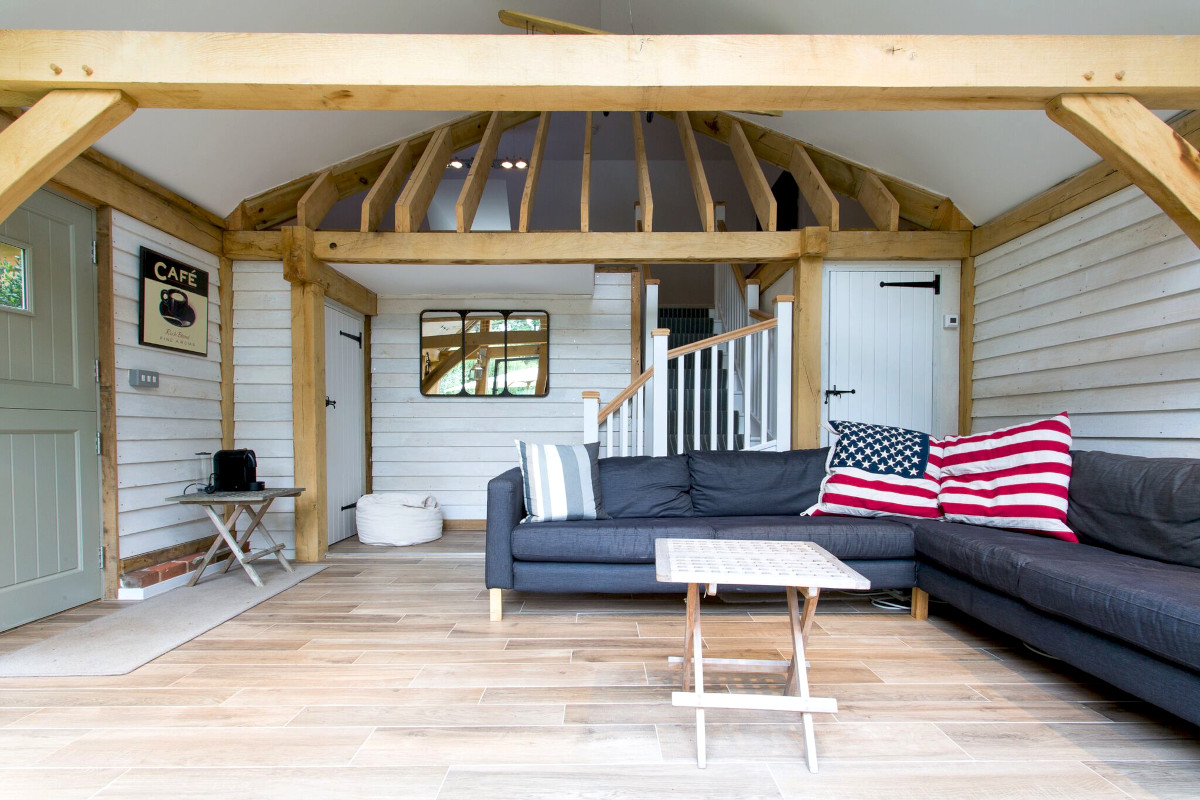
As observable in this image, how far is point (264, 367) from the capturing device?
4344 millimetres

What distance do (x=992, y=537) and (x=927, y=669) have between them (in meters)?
0.69

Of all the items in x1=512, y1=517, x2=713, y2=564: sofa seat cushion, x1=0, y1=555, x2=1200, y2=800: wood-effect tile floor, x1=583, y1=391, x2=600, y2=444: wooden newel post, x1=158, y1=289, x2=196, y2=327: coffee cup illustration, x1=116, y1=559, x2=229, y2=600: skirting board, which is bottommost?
x1=116, y1=559, x2=229, y2=600: skirting board

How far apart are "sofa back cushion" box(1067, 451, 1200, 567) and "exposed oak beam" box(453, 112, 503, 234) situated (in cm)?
377

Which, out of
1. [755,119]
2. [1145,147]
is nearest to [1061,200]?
[1145,147]

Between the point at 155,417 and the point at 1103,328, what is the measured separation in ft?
17.3

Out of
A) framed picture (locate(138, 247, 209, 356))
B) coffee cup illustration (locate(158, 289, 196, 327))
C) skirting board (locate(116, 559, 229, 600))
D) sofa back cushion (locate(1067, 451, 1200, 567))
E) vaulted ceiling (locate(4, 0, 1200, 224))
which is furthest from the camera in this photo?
coffee cup illustration (locate(158, 289, 196, 327))

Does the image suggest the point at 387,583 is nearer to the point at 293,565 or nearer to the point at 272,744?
the point at 293,565

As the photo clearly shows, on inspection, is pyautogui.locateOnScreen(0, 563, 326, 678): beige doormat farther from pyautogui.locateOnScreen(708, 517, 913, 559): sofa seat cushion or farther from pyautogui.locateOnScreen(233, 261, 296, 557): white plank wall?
pyautogui.locateOnScreen(708, 517, 913, 559): sofa seat cushion

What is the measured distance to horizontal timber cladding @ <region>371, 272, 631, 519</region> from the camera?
550 centimetres

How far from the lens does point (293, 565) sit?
409cm

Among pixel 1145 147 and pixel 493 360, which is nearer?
pixel 1145 147

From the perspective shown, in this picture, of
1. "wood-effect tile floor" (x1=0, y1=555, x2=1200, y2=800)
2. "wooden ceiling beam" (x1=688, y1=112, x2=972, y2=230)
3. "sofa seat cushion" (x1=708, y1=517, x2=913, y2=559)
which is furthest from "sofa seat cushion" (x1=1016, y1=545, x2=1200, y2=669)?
"wooden ceiling beam" (x1=688, y1=112, x2=972, y2=230)

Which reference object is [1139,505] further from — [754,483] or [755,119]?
[755,119]

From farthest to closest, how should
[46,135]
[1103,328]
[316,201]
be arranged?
[316,201], [1103,328], [46,135]
